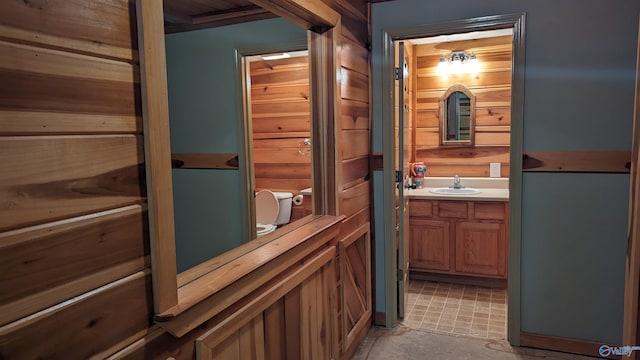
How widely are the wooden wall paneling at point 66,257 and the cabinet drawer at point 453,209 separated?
9.80ft

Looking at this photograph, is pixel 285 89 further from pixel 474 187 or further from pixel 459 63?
pixel 474 187

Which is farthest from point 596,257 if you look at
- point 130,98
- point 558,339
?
point 130,98

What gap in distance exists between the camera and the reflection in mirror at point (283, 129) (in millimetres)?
3873

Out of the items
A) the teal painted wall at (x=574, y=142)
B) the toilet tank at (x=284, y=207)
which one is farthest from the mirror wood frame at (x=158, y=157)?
the toilet tank at (x=284, y=207)

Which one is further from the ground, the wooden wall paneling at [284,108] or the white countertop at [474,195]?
the wooden wall paneling at [284,108]

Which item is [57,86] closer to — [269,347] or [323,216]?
[269,347]


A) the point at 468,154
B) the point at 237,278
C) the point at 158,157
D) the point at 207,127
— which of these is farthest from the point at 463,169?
the point at 158,157

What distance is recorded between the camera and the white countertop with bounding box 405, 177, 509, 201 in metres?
3.57

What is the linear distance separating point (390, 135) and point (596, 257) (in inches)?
A: 55.9

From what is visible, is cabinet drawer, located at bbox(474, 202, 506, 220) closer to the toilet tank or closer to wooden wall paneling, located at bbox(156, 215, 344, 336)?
the toilet tank

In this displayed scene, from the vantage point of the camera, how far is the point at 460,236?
3684 millimetres

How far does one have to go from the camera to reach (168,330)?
3.76 feet

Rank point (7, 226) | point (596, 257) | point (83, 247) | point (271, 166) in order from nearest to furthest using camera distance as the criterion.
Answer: point (7, 226), point (83, 247), point (596, 257), point (271, 166)

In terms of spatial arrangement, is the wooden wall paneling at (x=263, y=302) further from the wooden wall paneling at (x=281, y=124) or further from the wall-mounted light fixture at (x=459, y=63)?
the wall-mounted light fixture at (x=459, y=63)
